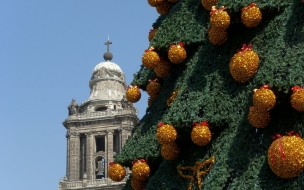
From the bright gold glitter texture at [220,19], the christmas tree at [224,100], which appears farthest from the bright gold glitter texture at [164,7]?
the bright gold glitter texture at [220,19]

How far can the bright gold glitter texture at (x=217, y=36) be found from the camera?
11.4 meters

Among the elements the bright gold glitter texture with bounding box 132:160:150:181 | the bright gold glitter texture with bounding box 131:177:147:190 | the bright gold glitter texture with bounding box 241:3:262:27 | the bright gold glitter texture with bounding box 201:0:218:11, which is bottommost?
the bright gold glitter texture with bounding box 131:177:147:190

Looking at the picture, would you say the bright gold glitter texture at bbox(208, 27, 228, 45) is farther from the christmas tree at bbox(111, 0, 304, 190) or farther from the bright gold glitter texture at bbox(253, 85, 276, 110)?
the bright gold glitter texture at bbox(253, 85, 276, 110)

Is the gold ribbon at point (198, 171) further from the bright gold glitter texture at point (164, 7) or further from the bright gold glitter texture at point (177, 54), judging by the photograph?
the bright gold glitter texture at point (164, 7)

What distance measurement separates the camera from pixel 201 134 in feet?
35.2

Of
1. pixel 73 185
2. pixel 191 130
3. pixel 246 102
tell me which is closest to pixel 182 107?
pixel 191 130

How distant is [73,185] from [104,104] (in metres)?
7.47

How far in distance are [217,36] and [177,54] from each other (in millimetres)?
1076

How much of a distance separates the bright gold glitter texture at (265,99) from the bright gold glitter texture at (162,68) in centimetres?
334

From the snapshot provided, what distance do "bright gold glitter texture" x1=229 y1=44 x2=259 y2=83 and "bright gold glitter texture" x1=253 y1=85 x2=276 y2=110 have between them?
2.79ft

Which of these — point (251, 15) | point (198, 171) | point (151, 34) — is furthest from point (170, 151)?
point (151, 34)

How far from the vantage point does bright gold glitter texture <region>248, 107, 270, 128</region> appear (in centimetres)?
991

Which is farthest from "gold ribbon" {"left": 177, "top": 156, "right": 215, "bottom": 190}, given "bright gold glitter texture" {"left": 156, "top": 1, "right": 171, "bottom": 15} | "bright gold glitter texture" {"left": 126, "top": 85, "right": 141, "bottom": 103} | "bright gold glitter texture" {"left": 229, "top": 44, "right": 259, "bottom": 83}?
"bright gold glitter texture" {"left": 156, "top": 1, "right": 171, "bottom": 15}

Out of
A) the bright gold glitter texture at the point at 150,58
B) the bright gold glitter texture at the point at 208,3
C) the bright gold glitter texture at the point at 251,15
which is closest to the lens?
the bright gold glitter texture at the point at 251,15
